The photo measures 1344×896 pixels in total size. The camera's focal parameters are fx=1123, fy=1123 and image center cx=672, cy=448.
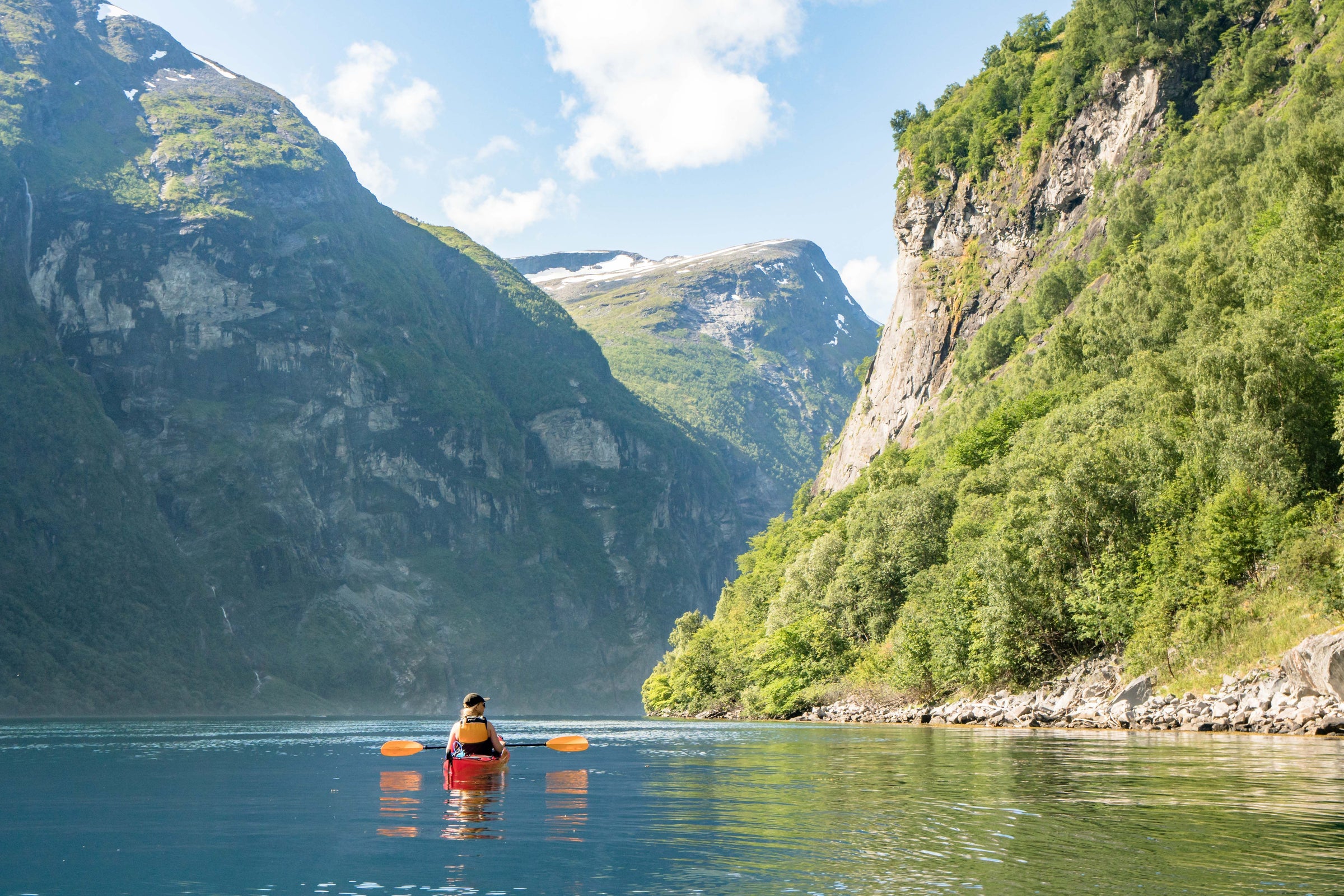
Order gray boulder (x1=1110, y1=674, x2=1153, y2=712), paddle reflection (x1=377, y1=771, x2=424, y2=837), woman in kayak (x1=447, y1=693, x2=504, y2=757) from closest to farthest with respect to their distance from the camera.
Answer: paddle reflection (x1=377, y1=771, x2=424, y2=837), woman in kayak (x1=447, y1=693, x2=504, y2=757), gray boulder (x1=1110, y1=674, x2=1153, y2=712)

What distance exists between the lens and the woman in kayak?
92.4ft

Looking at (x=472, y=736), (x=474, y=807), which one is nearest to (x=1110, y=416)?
(x=472, y=736)

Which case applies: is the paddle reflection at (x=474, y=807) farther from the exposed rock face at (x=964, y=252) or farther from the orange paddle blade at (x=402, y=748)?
the exposed rock face at (x=964, y=252)

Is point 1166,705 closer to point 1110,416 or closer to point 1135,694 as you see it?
point 1135,694

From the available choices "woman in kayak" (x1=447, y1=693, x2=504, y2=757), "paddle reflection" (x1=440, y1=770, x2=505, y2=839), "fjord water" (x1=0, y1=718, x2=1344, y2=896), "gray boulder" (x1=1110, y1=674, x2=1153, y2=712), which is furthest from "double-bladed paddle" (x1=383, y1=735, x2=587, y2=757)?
"gray boulder" (x1=1110, y1=674, x2=1153, y2=712)

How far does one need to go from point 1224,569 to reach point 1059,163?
87.0 m

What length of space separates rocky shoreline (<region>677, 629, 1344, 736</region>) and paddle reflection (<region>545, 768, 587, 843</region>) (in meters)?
25.7

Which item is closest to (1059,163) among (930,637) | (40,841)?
(930,637)

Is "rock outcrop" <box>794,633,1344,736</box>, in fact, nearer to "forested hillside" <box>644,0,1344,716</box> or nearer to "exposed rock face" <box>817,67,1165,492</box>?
"forested hillside" <box>644,0,1344,716</box>

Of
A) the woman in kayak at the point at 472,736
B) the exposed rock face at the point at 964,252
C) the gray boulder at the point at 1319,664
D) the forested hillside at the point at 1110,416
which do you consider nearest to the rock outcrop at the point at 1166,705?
the gray boulder at the point at 1319,664

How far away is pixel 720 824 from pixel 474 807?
584cm

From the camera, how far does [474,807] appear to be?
2378 centimetres

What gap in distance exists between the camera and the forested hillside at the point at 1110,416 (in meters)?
51.2

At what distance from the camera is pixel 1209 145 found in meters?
91.9
